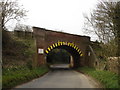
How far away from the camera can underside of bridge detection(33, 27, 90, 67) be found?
833 inches

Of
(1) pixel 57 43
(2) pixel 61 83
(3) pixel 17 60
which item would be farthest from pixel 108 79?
(1) pixel 57 43

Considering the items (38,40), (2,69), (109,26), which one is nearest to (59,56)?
(38,40)

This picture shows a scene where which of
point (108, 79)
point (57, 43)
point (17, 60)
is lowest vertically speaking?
point (108, 79)

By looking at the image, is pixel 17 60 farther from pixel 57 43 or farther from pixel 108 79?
pixel 57 43

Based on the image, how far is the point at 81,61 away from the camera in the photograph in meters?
24.9

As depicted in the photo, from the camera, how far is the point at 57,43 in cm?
2309

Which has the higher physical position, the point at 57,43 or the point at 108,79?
the point at 57,43

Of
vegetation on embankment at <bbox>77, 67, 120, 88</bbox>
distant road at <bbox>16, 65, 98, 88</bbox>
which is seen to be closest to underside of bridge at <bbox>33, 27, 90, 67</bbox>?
distant road at <bbox>16, 65, 98, 88</bbox>

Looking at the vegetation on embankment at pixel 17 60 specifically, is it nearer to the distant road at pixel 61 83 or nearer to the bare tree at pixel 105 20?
the distant road at pixel 61 83

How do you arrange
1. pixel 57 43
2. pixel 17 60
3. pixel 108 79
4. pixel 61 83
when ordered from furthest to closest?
pixel 57 43, pixel 17 60, pixel 61 83, pixel 108 79

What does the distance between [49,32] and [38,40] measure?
2221mm

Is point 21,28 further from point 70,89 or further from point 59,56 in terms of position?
point 59,56

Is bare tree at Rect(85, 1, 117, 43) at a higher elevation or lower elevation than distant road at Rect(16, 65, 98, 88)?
higher

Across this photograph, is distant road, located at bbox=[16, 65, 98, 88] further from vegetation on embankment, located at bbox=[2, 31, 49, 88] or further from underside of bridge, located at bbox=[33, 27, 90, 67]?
underside of bridge, located at bbox=[33, 27, 90, 67]
